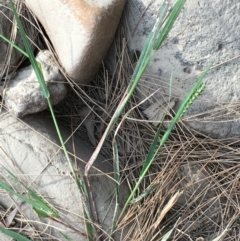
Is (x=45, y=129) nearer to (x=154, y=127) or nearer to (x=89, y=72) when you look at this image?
(x=89, y=72)

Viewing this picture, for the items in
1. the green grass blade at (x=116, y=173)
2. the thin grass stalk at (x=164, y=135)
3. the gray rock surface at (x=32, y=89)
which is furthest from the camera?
the gray rock surface at (x=32, y=89)

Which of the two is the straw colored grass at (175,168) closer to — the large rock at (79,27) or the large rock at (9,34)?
the large rock at (79,27)

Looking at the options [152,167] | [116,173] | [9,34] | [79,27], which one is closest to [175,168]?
[152,167]

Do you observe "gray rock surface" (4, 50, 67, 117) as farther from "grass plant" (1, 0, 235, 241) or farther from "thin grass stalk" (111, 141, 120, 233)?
"thin grass stalk" (111, 141, 120, 233)

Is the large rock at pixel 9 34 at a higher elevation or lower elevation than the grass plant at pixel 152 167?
higher

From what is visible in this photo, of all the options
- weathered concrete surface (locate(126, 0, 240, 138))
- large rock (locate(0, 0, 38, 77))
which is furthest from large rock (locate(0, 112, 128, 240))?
weathered concrete surface (locate(126, 0, 240, 138))

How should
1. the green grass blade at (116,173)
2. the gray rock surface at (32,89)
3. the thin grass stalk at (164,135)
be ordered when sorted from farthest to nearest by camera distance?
the gray rock surface at (32,89) < the green grass blade at (116,173) < the thin grass stalk at (164,135)

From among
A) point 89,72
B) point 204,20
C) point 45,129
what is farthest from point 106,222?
point 204,20

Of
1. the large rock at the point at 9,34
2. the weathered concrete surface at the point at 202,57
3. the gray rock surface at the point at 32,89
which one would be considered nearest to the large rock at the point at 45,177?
the gray rock surface at the point at 32,89
